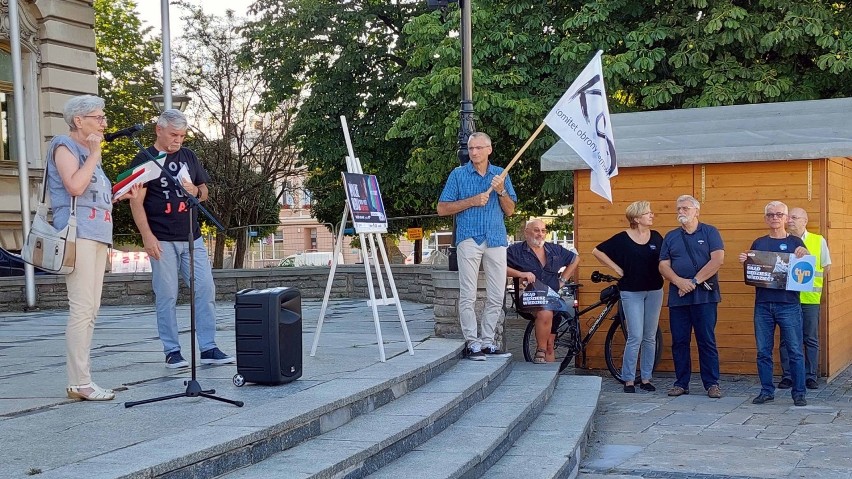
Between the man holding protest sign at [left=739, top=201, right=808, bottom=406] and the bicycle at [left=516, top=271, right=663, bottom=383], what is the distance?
1.46 meters

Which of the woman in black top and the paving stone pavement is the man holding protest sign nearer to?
the paving stone pavement

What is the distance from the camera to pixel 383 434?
18.1 feet

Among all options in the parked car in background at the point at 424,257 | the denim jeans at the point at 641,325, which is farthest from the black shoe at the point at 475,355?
the parked car in background at the point at 424,257

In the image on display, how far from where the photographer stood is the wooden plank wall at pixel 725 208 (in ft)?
32.9

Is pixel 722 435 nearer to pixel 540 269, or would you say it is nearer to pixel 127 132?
pixel 540 269

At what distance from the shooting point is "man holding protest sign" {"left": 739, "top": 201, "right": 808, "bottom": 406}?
872 centimetres

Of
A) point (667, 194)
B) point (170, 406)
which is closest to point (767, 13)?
point (667, 194)

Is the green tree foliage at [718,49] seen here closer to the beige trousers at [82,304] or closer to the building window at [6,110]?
the building window at [6,110]

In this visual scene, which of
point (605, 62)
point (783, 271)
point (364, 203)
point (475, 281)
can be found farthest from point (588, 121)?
point (605, 62)

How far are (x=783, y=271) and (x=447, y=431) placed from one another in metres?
3.99

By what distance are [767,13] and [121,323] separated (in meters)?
12.2

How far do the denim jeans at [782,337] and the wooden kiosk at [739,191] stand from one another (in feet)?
4.43

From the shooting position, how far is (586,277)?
1086cm

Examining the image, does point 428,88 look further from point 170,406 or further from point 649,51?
point 170,406
